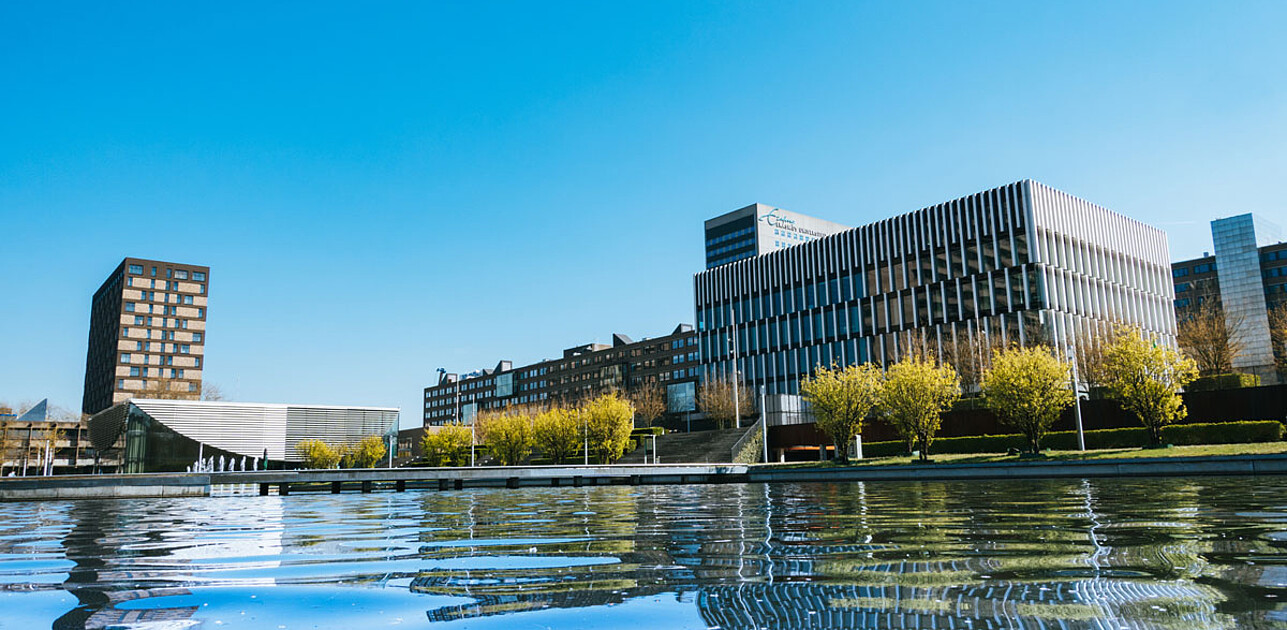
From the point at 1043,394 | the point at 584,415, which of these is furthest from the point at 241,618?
the point at 584,415

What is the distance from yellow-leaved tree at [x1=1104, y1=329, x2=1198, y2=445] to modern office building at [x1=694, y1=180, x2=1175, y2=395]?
24944 millimetres

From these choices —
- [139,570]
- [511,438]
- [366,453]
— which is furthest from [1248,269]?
[139,570]

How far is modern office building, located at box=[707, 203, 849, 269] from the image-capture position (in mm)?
148625

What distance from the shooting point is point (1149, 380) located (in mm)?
35812

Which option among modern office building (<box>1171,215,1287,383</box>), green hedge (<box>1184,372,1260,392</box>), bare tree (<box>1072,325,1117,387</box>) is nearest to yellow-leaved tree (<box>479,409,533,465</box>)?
bare tree (<box>1072,325,1117,387</box>)

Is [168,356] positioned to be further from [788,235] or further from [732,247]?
[788,235]

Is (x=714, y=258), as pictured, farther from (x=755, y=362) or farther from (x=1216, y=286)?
(x=1216, y=286)

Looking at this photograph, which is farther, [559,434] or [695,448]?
[559,434]

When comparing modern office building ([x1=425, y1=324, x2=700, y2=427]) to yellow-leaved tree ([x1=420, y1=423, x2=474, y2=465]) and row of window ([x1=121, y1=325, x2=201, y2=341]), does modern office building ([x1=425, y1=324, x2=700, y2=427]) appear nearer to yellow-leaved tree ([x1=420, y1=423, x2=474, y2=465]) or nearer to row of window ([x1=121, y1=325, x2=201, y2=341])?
yellow-leaved tree ([x1=420, y1=423, x2=474, y2=465])

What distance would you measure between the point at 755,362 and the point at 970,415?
159ft

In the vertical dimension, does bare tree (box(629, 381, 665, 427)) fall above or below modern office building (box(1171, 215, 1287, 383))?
below

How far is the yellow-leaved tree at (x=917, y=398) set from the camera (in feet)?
135

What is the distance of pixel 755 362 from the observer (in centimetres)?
9806

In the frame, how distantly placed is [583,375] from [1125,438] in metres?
126
